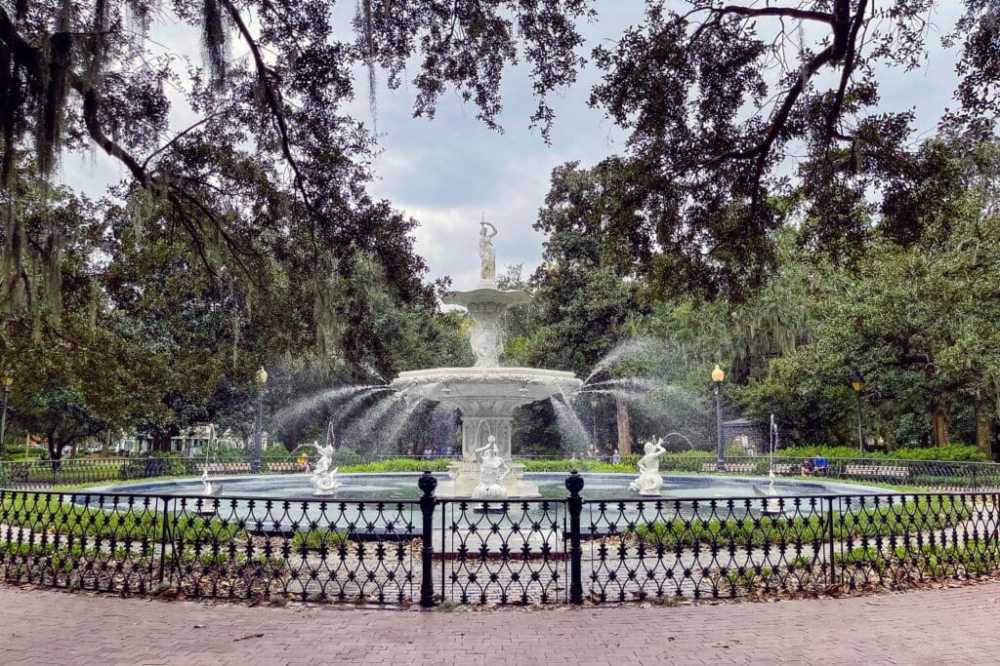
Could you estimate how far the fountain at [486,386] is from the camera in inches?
559

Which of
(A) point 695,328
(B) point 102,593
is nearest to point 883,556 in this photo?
(B) point 102,593

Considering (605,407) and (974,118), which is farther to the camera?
(605,407)

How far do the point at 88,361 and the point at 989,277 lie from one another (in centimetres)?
2144

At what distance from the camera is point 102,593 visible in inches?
289

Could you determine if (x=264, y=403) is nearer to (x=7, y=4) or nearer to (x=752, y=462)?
(x=752, y=462)

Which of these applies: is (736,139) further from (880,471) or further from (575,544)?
(880,471)

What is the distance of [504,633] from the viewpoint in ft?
19.6

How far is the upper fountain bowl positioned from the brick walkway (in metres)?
7.57

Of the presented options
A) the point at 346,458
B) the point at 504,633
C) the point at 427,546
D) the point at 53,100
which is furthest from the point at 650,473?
the point at 346,458

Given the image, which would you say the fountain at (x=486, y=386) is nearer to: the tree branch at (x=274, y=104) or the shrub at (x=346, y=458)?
the tree branch at (x=274, y=104)

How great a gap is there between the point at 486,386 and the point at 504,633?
28.3ft

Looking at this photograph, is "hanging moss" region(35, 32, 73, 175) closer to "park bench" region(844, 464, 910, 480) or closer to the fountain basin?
the fountain basin

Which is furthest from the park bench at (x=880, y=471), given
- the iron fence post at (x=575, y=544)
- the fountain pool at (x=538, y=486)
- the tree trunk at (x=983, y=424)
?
the iron fence post at (x=575, y=544)

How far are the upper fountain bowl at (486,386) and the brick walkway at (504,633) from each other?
757cm
